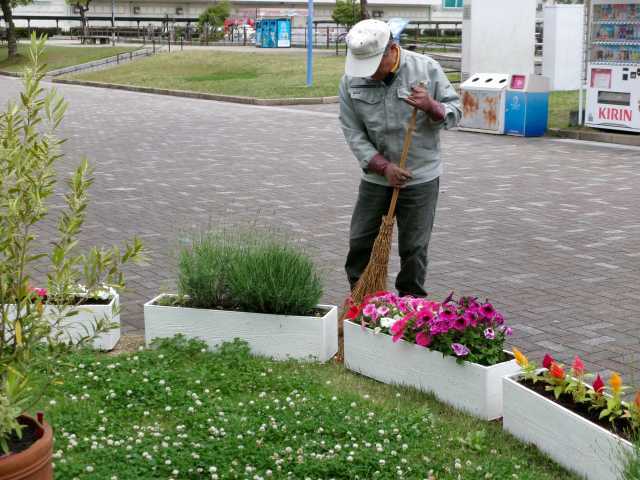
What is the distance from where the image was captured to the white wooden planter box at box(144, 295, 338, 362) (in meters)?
5.58

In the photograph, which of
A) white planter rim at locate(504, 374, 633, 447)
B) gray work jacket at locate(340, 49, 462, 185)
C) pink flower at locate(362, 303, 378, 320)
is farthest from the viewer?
gray work jacket at locate(340, 49, 462, 185)

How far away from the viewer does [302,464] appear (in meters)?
4.16

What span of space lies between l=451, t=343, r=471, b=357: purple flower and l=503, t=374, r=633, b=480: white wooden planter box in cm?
30

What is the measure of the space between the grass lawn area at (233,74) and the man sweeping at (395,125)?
1997cm

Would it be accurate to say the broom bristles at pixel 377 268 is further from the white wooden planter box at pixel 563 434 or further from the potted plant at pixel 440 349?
the white wooden planter box at pixel 563 434

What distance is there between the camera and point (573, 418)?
4145mm

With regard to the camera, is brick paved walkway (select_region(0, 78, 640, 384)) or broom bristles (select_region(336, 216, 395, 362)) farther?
brick paved walkway (select_region(0, 78, 640, 384))

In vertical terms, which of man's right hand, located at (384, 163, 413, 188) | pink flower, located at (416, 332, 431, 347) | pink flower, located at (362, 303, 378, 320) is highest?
man's right hand, located at (384, 163, 413, 188)

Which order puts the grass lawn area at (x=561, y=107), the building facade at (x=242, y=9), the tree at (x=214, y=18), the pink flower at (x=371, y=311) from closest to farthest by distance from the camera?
the pink flower at (x=371, y=311) → the grass lawn area at (x=561, y=107) → the tree at (x=214, y=18) → the building facade at (x=242, y=9)

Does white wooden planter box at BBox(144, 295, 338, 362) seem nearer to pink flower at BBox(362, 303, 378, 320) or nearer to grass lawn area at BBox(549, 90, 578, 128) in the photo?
pink flower at BBox(362, 303, 378, 320)

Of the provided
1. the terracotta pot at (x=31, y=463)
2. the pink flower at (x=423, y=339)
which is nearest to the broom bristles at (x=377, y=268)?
the pink flower at (x=423, y=339)

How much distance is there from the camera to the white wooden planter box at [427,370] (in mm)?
4766

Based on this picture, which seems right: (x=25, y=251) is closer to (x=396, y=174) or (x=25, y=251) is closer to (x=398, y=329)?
(x=398, y=329)

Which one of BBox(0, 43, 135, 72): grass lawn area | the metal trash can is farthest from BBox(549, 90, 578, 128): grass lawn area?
BBox(0, 43, 135, 72): grass lawn area
